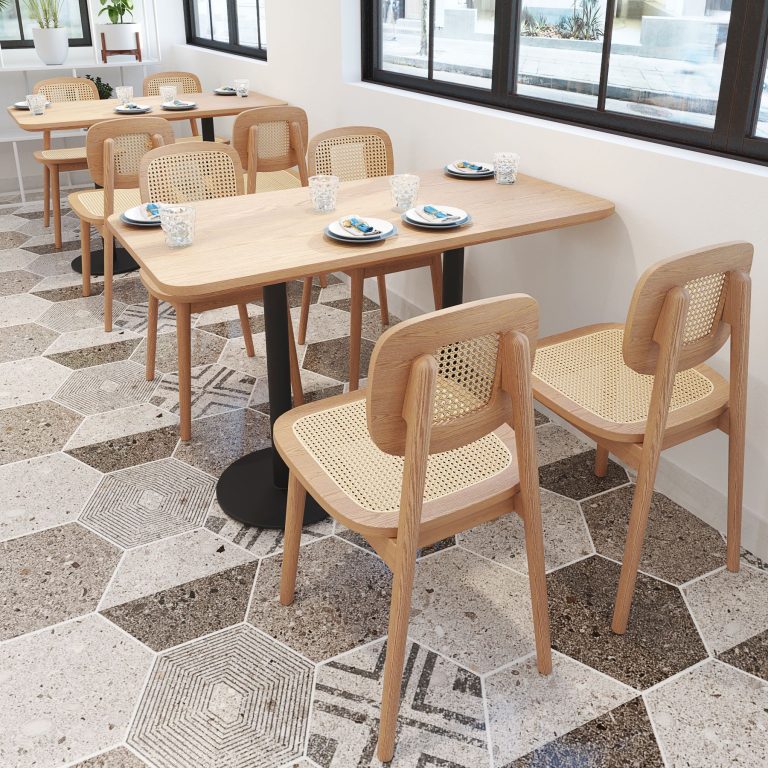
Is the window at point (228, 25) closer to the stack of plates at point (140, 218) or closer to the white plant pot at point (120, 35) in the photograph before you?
the white plant pot at point (120, 35)

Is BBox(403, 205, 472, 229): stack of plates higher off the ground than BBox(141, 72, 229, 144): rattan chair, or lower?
lower

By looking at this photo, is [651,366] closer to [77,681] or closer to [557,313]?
[557,313]

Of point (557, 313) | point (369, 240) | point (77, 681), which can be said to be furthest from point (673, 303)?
point (77, 681)

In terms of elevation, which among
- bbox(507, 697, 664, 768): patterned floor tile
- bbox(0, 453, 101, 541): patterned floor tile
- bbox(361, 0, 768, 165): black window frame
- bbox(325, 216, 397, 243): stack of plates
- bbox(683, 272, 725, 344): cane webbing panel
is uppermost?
bbox(361, 0, 768, 165): black window frame

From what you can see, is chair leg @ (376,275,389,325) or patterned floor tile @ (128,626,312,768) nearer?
patterned floor tile @ (128,626,312,768)

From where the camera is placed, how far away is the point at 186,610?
1.88m

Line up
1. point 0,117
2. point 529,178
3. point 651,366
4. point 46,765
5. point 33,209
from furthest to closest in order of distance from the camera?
point 0,117 → point 33,209 → point 529,178 → point 651,366 → point 46,765

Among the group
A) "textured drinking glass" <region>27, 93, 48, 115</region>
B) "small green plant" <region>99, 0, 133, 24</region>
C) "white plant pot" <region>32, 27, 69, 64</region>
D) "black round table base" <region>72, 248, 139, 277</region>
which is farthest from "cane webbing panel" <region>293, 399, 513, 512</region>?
"small green plant" <region>99, 0, 133, 24</region>

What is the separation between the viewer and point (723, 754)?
5.01 feet

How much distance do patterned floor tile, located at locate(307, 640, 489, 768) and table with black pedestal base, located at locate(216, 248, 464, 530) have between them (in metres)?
0.55

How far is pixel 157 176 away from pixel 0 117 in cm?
356

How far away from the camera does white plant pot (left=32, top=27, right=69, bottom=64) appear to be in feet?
16.9

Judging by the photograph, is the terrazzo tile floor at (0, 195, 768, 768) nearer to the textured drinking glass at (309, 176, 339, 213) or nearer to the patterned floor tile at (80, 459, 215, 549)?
the patterned floor tile at (80, 459, 215, 549)

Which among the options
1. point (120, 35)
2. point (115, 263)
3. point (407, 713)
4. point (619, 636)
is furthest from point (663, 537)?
point (120, 35)
